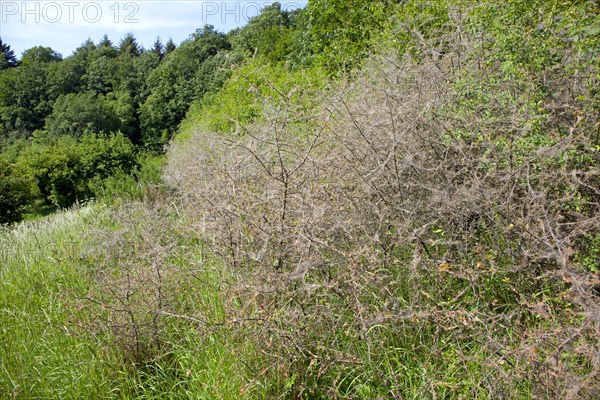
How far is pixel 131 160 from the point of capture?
813 inches

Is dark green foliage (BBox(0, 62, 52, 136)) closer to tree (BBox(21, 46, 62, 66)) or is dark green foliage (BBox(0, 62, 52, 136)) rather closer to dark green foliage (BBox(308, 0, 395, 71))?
tree (BBox(21, 46, 62, 66))

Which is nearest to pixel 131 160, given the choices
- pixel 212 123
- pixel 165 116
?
pixel 212 123

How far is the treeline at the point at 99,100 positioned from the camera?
79.5ft

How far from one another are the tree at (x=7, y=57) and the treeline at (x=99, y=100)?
40 centimetres

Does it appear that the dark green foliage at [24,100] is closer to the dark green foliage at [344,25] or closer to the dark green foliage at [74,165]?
the dark green foliage at [74,165]

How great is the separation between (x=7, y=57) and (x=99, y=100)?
40462 mm

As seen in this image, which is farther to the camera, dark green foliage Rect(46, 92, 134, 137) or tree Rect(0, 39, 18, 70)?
tree Rect(0, 39, 18, 70)

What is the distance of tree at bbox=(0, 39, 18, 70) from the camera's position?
77287 mm

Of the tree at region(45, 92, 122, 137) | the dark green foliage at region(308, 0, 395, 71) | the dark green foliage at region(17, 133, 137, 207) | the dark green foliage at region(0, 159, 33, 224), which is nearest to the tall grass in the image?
the dark green foliage at region(308, 0, 395, 71)

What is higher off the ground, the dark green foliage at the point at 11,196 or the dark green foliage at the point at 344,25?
the dark green foliage at the point at 344,25

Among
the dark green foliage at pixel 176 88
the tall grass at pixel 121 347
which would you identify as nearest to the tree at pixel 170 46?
the dark green foliage at pixel 176 88

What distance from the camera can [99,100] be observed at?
178 feet

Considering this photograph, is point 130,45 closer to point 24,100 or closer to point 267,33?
point 24,100

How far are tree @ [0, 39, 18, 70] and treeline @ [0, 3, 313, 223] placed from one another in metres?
0.40
